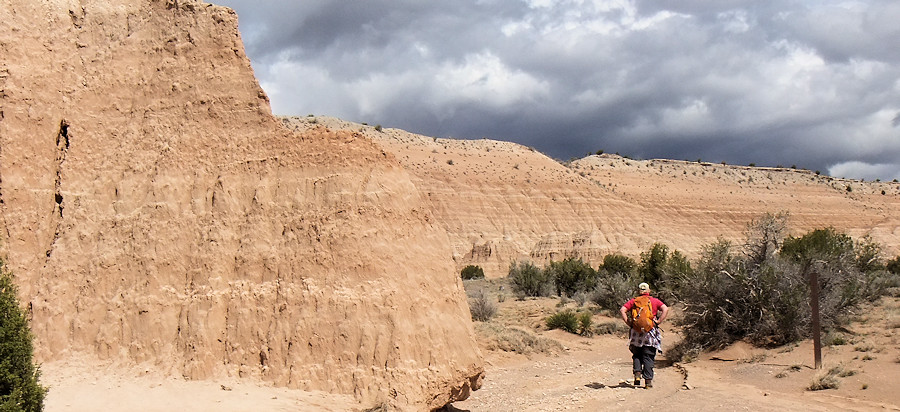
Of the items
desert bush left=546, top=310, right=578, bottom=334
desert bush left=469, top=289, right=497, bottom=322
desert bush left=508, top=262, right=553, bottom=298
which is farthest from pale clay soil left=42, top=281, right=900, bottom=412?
desert bush left=508, top=262, right=553, bottom=298

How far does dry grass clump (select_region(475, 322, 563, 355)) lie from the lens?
16.8 metres

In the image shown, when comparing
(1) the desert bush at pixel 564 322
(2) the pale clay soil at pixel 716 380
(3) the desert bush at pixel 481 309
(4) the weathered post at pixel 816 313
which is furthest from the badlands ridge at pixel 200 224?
(1) the desert bush at pixel 564 322

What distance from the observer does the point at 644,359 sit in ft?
33.7

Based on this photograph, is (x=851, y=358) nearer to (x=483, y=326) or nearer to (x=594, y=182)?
(x=483, y=326)

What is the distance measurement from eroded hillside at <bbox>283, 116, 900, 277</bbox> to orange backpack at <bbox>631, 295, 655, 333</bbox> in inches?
1084

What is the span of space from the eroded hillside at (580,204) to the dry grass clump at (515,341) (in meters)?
19.5

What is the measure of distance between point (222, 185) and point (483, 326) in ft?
37.5

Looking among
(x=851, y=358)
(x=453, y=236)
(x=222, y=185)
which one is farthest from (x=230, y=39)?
(x=453, y=236)

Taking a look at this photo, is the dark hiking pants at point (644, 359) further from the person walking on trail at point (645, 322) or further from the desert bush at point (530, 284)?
the desert bush at point (530, 284)

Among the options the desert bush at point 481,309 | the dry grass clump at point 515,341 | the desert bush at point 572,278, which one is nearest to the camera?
the dry grass clump at point 515,341

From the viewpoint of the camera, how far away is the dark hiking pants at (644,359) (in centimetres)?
1011

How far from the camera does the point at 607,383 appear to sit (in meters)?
11.4

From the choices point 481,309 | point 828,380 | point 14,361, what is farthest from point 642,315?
point 481,309

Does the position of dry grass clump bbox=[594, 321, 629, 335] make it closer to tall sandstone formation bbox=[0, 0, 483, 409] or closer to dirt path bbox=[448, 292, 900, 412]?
dirt path bbox=[448, 292, 900, 412]
